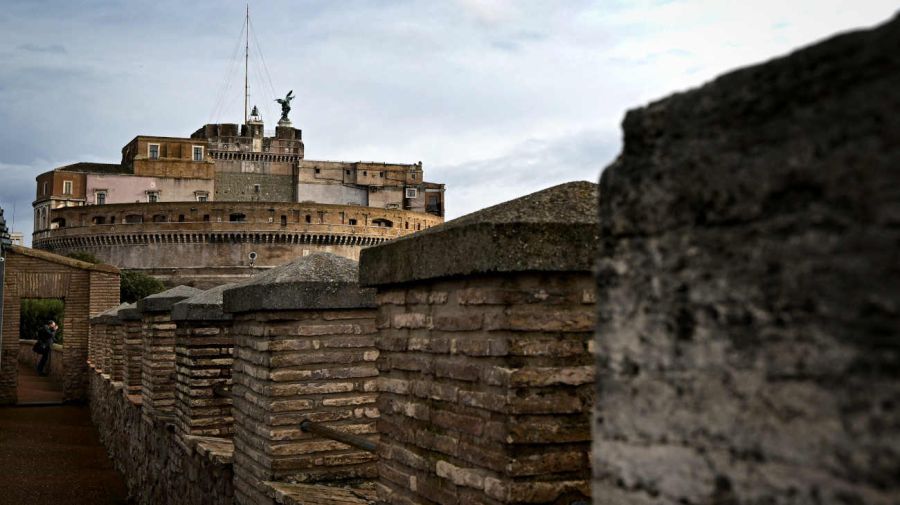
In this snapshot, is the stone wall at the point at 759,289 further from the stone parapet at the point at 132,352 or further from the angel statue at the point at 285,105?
the angel statue at the point at 285,105

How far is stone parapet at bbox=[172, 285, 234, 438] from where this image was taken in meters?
6.54

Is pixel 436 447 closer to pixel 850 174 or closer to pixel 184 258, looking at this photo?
pixel 850 174

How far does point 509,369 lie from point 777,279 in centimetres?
142

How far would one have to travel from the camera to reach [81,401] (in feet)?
70.0

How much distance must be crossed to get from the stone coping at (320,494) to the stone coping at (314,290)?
83 centimetres

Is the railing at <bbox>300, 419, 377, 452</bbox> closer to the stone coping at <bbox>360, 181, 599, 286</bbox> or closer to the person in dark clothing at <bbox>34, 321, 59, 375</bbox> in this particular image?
the stone coping at <bbox>360, 181, 599, 286</bbox>

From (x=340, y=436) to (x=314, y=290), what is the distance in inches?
30.0

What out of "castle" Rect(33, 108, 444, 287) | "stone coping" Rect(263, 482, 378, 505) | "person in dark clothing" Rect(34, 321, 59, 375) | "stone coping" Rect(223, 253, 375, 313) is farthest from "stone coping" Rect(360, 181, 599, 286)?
"castle" Rect(33, 108, 444, 287)

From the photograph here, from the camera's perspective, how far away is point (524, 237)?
98.1 inches

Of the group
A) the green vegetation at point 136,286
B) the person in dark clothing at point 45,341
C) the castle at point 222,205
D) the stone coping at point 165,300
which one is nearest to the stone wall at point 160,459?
the stone coping at point 165,300

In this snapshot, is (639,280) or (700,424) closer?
(700,424)

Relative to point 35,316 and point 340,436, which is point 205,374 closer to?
point 340,436

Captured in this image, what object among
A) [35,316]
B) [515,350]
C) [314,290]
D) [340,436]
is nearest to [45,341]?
[35,316]

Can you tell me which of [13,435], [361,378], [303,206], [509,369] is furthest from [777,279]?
[303,206]
